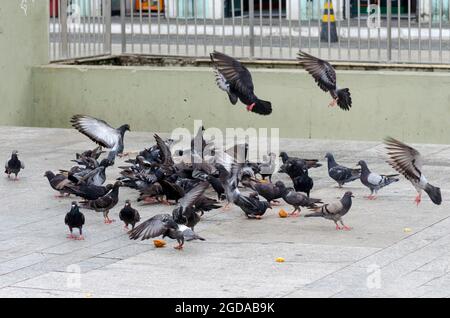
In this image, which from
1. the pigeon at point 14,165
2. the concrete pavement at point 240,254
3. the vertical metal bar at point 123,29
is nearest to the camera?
the concrete pavement at point 240,254

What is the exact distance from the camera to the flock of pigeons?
420 inches

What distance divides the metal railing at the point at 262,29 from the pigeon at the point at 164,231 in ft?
20.9

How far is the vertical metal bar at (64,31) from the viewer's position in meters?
17.4

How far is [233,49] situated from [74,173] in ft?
16.9

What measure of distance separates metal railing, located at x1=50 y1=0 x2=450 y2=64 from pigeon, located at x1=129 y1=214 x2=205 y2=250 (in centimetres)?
637

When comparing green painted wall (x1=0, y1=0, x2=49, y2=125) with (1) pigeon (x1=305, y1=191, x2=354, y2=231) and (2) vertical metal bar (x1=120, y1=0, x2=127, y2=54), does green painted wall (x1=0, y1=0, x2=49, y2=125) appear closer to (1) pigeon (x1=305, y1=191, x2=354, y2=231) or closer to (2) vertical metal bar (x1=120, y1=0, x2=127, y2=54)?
(2) vertical metal bar (x1=120, y1=0, x2=127, y2=54)

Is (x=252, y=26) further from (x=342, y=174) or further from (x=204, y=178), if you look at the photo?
(x=204, y=178)

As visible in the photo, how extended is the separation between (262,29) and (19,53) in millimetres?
3210

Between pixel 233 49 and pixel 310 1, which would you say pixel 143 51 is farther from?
pixel 310 1

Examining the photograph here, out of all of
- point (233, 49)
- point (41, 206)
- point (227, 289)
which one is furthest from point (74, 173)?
point (233, 49)

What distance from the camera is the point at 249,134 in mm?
15984

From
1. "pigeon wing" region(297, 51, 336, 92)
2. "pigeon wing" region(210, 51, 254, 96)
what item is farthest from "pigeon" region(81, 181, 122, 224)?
"pigeon wing" region(297, 51, 336, 92)

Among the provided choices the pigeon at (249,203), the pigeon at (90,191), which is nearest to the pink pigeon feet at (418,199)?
the pigeon at (249,203)

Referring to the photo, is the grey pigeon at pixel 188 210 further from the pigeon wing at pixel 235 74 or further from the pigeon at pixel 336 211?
the pigeon wing at pixel 235 74
